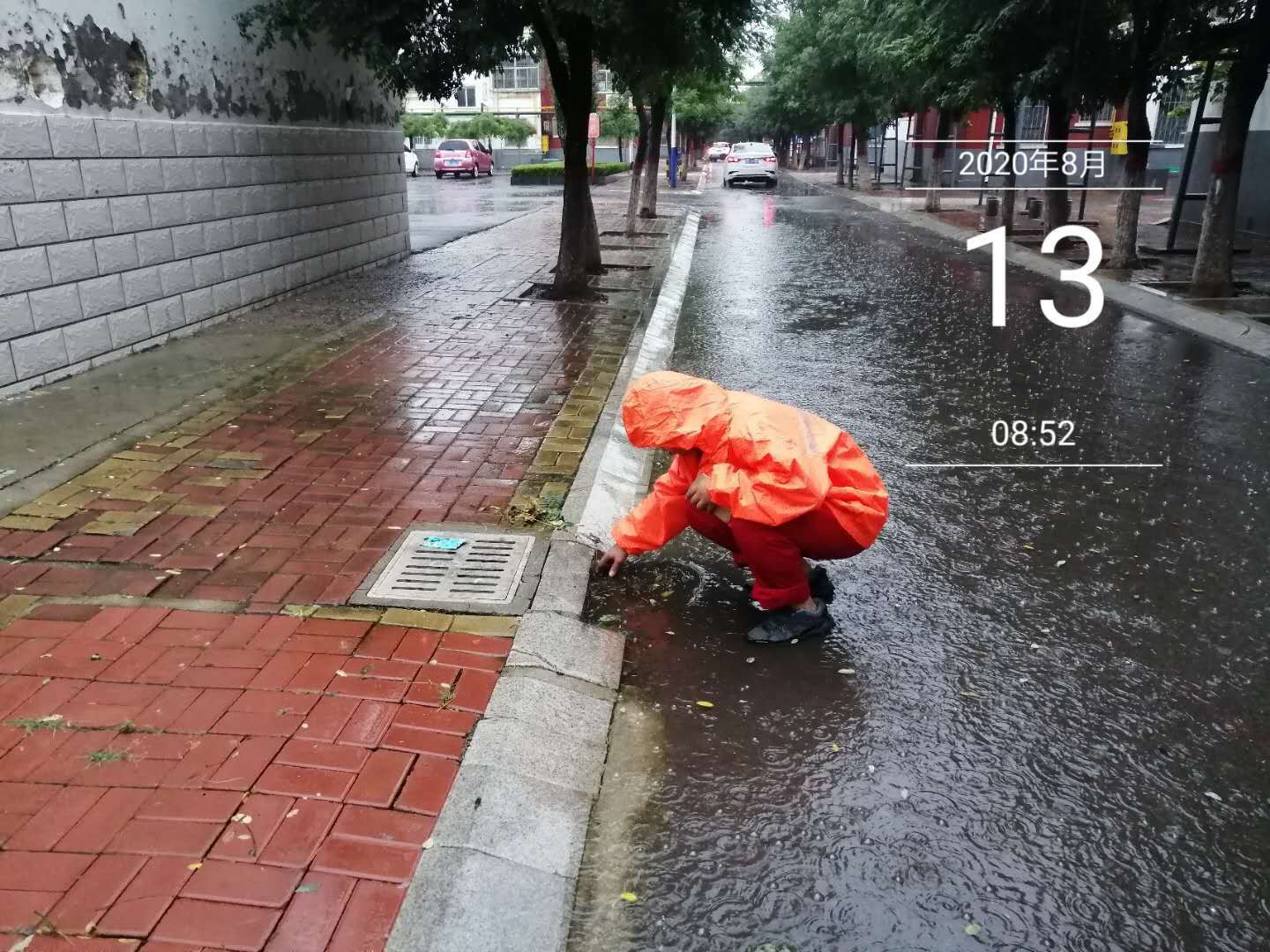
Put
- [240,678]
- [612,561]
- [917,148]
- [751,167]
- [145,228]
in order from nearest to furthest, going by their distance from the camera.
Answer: [240,678], [612,561], [145,228], [751,167], [917,148]

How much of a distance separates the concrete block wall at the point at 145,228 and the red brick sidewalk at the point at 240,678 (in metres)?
1.67

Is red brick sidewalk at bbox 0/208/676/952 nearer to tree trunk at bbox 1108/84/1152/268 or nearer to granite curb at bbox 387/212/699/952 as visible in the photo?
granite curb at bbox 387/212/699/952

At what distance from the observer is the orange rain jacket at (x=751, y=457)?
11.1 feet

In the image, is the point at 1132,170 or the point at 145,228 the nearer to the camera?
the point at 145,228

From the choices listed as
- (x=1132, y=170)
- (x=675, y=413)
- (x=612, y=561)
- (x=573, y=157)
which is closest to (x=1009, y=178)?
(x=1132, y=170)

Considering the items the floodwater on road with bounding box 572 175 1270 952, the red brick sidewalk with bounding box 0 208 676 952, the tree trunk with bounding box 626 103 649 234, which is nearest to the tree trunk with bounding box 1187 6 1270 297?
the floodwater on road with bounding box 572 175 1270 952

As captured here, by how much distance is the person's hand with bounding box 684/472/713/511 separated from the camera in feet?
11.6

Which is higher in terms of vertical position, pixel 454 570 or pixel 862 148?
pixel 862 148

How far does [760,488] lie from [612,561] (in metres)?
1.04

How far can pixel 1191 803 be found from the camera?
9.57 ft

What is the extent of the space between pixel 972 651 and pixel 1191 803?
0.97 meters

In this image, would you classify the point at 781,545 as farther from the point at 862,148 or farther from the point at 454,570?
the point at 862,148

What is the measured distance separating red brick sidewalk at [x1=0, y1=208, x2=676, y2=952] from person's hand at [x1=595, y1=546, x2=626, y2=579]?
64 centimetres

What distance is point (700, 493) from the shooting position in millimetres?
3584
